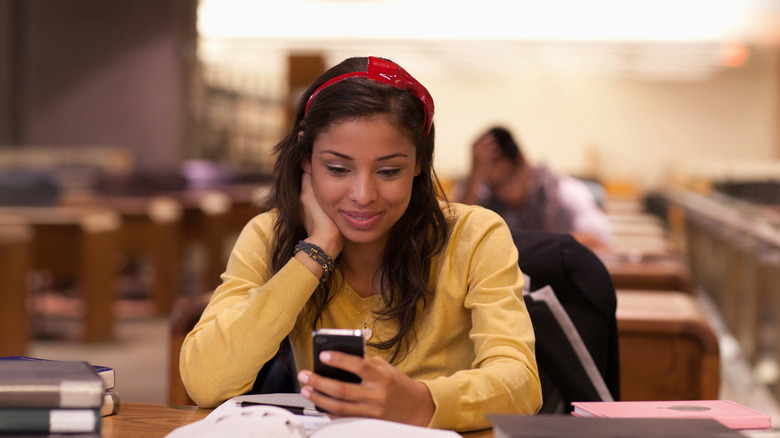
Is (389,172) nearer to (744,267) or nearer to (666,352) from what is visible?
(666,352)

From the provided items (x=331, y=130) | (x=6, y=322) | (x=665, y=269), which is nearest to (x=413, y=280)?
(x=331, y=130)

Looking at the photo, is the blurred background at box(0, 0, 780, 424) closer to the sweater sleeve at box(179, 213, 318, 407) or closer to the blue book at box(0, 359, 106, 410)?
the sweater sleeve at box(179, 213, 318, 407)

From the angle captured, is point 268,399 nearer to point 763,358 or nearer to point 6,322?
point 763,358

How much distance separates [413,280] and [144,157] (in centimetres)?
928

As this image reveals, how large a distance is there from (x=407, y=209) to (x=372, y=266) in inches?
4.7

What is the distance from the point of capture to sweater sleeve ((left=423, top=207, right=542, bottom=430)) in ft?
3.86

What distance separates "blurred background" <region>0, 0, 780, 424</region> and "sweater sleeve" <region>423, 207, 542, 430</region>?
28 centimetres

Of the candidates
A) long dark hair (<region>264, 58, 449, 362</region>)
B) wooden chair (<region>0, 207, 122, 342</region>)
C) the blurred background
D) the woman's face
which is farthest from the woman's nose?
wooden chair (<region>0, 207, 122, 342</region>)

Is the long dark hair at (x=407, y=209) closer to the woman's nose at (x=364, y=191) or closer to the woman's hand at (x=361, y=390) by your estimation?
the woman's nose at (x=364, y=191)

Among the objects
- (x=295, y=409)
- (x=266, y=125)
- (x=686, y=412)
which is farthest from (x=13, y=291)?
(x=266, y=125)

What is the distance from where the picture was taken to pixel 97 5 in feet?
32.8

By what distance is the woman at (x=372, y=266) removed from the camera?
4.42 ft

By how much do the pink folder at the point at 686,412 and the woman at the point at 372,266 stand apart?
0.16m

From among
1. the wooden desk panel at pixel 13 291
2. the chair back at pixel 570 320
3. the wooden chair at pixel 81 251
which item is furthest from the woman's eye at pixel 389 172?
the wooden chair at pixel 81 251
